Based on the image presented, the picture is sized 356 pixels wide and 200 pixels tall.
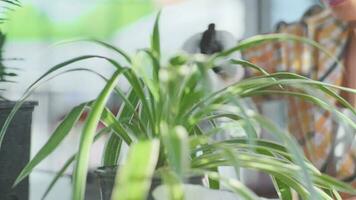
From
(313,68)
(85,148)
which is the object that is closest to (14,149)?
(85,148)

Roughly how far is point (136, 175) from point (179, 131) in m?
0.08

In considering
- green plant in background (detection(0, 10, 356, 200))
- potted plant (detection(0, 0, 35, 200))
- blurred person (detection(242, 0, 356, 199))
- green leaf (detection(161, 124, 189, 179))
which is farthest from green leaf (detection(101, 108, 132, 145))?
blurred person (detection(242, 0, 356, 199))

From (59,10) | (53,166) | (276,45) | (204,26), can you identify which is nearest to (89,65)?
(59,10)

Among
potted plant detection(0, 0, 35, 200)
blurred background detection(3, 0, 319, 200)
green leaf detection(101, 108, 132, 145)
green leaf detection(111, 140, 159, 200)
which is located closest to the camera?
green leaf detection(111, 140, 159, 200)

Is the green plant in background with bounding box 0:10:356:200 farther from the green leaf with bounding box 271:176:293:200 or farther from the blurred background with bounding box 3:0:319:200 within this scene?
the blurred background with bounding box 3:0:319:200

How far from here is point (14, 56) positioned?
1633 millimetres

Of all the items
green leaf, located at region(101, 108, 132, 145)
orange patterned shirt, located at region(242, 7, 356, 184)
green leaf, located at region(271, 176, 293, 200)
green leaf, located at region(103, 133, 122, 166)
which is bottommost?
green leaf, located at region(271, 176, 293, 200)

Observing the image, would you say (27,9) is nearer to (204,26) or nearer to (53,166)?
(53,166)

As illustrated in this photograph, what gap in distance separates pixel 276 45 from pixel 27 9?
0.93 metres

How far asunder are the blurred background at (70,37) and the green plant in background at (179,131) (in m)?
0.72

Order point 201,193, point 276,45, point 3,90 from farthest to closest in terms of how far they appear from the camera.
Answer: point 276,45, point 3,90, point 201,193

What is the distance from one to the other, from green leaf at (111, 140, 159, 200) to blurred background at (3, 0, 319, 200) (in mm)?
926

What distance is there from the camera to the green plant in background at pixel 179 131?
679 millimetres

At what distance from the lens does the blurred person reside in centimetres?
192
